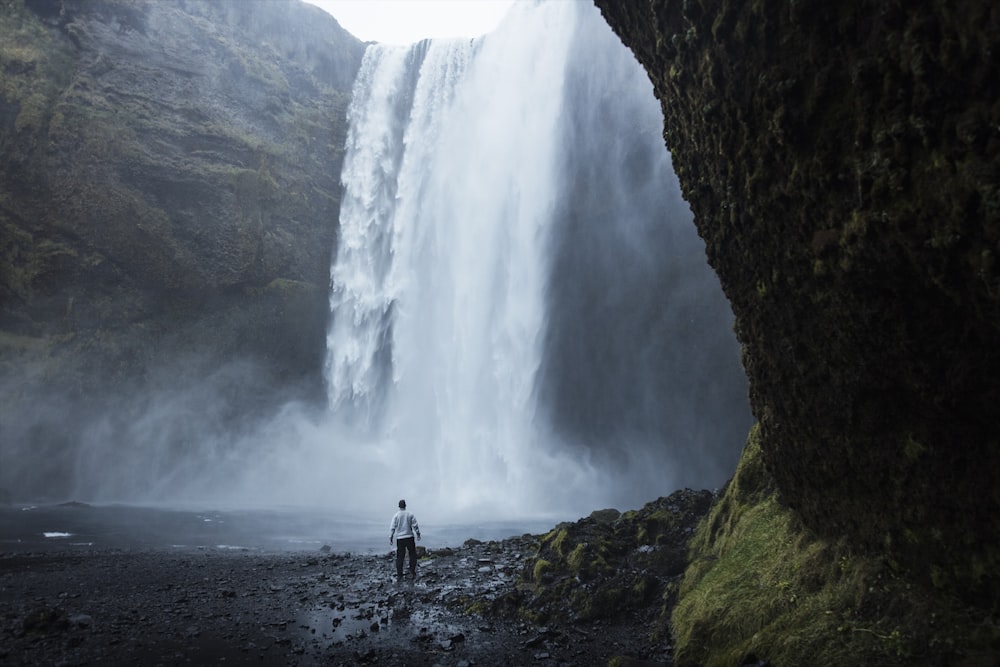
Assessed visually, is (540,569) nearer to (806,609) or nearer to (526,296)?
(806,609)

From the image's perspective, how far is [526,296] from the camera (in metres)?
35.6

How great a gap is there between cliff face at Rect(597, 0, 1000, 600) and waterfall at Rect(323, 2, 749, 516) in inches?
981

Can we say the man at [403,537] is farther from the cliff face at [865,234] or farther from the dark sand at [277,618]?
the cliff face at [865,234]

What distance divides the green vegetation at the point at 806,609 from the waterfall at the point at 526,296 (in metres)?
22.6

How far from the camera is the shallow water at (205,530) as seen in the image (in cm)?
1834

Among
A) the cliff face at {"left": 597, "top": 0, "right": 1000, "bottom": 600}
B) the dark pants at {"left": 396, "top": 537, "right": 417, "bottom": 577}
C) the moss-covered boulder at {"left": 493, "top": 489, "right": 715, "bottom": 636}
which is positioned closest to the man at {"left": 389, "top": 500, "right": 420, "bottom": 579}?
the dark pants at {"left": 396, "top": 537, "right": 417, "bottom": 577}

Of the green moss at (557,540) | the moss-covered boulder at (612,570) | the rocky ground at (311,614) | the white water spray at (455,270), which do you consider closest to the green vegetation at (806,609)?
the rocky ground at (311,614)

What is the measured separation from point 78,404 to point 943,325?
136 feet

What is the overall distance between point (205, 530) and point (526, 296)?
20546mm

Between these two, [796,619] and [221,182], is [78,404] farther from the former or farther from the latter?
[796,619]

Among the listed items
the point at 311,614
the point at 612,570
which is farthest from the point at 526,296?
the point at 311,614

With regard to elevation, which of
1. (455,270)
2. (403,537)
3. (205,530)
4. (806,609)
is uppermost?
(455,270)

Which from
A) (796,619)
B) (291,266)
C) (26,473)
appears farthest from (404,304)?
(796,619)

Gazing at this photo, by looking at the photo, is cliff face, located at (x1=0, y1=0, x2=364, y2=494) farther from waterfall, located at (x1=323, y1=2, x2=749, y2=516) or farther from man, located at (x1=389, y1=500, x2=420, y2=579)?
man, located at (x1=389, y1=500, x2=420, y2=579)
